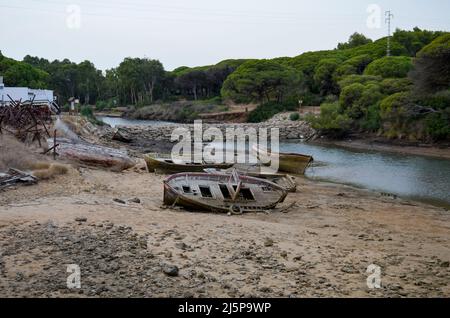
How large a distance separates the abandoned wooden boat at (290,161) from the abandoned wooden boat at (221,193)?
10.3 metres

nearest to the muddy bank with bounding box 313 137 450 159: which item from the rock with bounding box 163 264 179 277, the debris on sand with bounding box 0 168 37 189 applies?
the debris on sand with bounding box 0 168 37 189

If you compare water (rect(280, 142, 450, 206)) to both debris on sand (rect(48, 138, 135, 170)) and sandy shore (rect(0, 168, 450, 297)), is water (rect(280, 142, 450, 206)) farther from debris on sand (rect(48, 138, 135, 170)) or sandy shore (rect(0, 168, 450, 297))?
debris on sand (rect(48, 138, 135, 170))

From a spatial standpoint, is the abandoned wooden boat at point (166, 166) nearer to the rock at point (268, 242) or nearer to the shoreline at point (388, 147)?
the rock at point (268, 242)

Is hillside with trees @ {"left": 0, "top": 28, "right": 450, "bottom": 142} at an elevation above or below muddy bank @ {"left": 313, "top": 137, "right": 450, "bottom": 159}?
above

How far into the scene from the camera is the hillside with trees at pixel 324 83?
3722cm

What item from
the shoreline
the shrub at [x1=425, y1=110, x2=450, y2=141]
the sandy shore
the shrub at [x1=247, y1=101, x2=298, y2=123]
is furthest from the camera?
the shrub at [x1=247, y1=101, x2=298, y2=123]

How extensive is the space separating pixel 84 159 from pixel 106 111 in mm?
71766

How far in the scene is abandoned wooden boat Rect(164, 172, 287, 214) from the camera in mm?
13555

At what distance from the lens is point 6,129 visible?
830 inches

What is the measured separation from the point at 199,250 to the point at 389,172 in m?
20.3

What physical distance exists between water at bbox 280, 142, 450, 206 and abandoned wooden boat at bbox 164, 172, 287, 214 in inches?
322

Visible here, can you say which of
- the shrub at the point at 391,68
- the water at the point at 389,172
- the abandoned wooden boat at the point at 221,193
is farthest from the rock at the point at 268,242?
the shrub at the point at 391,68

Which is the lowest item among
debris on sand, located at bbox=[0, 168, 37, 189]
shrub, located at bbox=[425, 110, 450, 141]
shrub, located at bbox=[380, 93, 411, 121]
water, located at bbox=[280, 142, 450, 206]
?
water, located at bbox=[280, 142, 450, 206]
